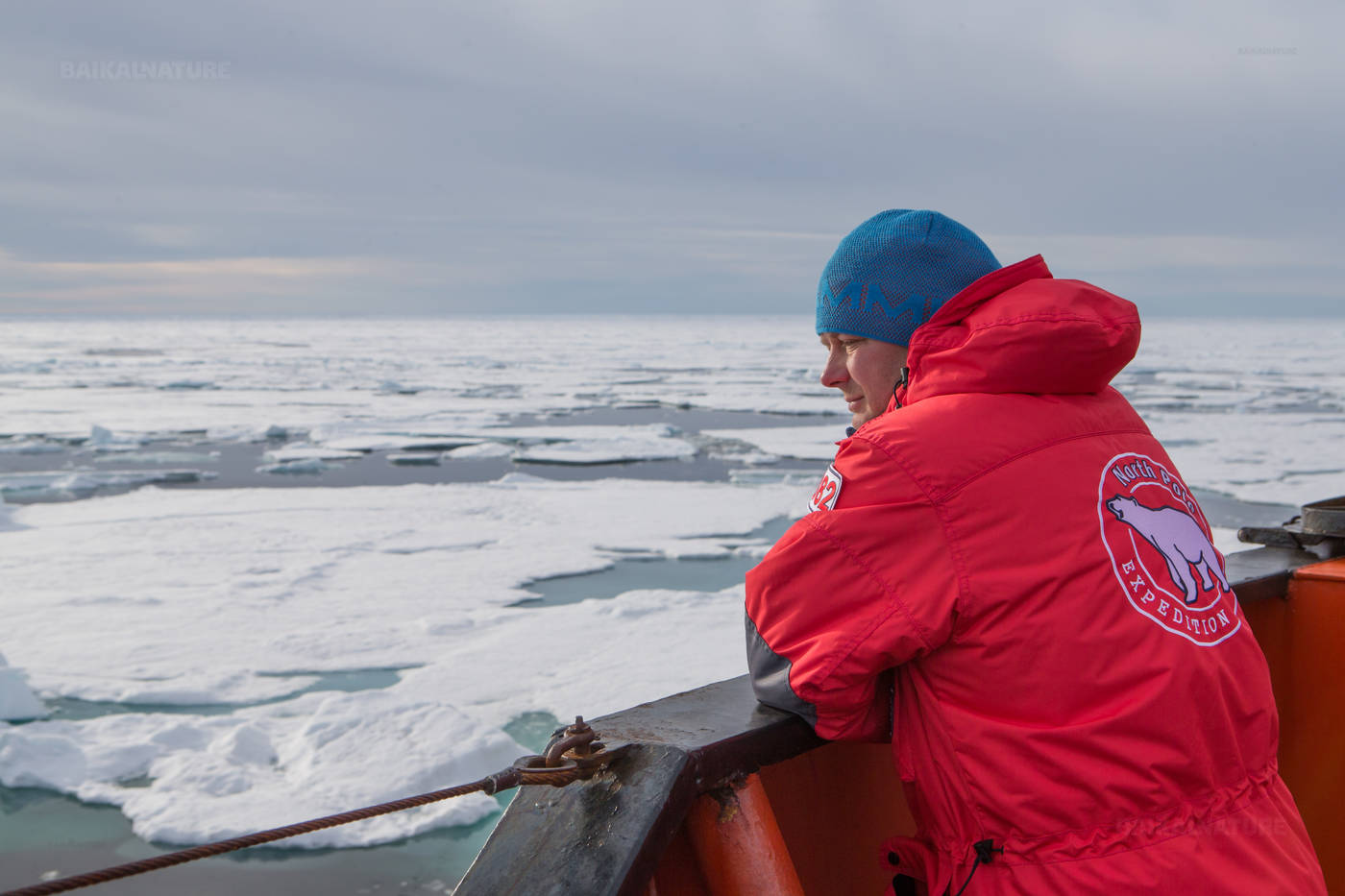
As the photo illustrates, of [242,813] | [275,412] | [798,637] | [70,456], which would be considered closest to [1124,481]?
[798,637]

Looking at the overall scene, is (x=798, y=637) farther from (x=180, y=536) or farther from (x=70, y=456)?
(x=70, y=456)

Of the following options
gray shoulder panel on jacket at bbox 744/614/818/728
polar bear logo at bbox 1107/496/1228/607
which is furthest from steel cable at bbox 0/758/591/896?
polar bear logo at bbox 1107/496/1228/607

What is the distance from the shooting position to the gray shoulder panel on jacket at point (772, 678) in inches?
45.2

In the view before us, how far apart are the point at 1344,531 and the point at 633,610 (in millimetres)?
3521

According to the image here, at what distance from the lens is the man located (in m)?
0.98

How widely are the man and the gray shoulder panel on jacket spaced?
1 centimetres

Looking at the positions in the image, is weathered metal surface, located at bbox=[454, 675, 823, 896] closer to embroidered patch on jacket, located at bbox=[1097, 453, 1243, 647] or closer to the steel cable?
the steel cable

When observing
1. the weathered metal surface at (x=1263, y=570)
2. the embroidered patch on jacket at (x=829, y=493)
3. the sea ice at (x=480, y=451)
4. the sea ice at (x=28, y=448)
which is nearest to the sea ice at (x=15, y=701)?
the embroidered patch on jacket at (x=829, y=493)

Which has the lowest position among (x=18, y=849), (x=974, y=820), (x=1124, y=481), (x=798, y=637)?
(x=18, y=849)

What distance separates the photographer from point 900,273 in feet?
4.63

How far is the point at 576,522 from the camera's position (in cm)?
773

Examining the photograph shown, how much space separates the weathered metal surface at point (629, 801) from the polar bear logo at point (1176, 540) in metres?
0.46

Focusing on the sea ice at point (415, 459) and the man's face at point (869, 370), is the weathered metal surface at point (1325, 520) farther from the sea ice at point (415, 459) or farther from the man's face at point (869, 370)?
the sea ice at point (415, 459)

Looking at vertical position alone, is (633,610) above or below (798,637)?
below
